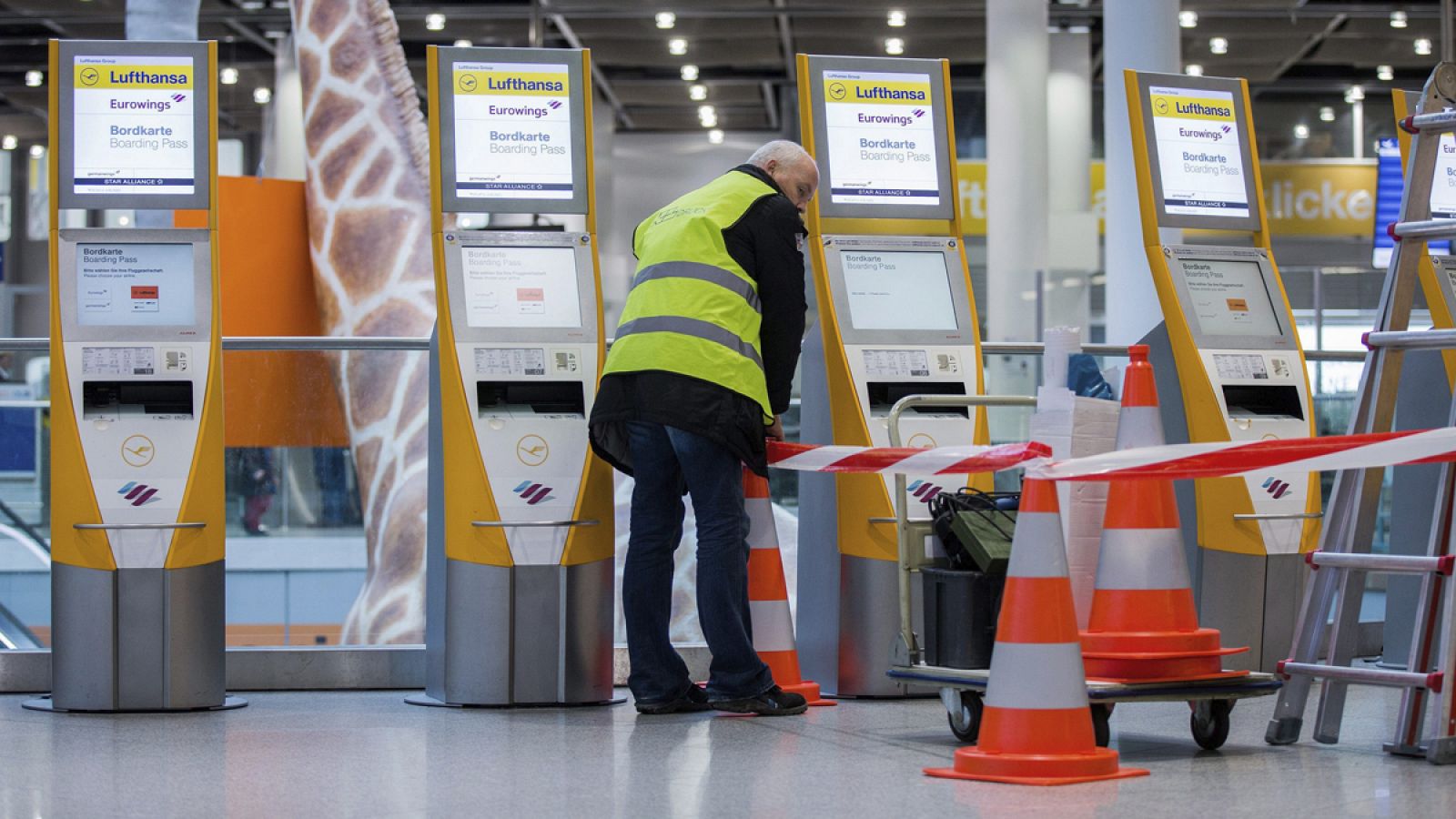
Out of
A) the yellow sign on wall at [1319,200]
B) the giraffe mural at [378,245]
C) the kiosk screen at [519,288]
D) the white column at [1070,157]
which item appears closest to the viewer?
the kiosk screen at [519,288]

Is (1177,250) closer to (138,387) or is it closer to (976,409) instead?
(976,409)

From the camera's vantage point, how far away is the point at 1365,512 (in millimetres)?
3912

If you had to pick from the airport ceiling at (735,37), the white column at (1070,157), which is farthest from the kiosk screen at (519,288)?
the white column at (1070,157)

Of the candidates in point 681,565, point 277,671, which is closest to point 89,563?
point 277,671

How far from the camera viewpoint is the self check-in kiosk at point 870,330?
4.86m

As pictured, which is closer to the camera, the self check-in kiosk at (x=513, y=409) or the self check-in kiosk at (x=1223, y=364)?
the self check-in kiosk at (x=513, y=409)

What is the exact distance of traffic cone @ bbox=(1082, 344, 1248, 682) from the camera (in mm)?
3699

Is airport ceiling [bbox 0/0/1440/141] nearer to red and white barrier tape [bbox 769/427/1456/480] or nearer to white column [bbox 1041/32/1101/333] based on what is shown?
white column [bbox 1041/32/1101/333]

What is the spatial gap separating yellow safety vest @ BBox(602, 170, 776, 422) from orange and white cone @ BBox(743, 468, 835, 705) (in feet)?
1.22

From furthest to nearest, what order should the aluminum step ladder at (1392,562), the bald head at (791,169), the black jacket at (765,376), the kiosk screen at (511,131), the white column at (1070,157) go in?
the white column at (1070,157), the kiosk screen at (511,131), the bald head at (791,169), the black jacket at (765,376), the aluminum step ladder at (1392,562)

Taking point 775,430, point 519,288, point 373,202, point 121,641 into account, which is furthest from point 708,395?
point 373,202

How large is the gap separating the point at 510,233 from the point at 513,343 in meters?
0.34

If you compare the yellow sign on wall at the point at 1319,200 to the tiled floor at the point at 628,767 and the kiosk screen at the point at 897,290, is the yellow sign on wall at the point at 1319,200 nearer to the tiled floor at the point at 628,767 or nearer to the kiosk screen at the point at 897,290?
the kiosk screen at the point at 897,290

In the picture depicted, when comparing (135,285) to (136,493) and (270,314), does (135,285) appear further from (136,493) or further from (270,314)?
(270,314)
